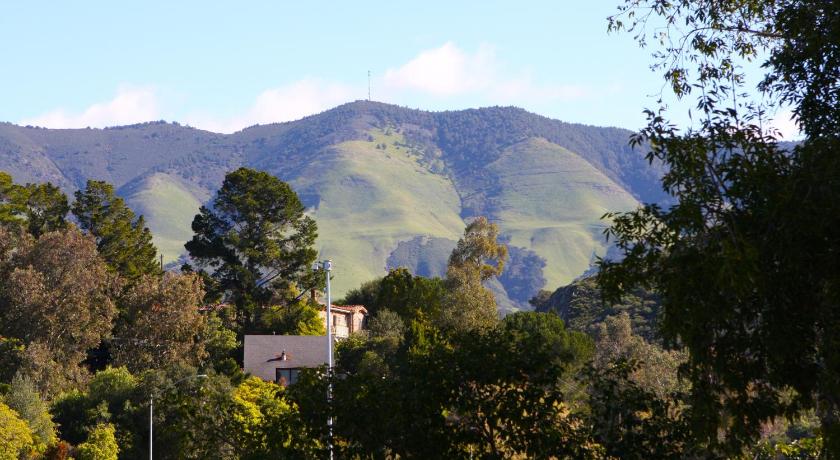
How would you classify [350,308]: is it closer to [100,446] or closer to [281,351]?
[281,351]

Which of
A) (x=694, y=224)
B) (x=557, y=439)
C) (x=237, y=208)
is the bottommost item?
(x=557, y=439)

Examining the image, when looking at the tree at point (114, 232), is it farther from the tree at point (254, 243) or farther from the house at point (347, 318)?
the house at point (347, 318)

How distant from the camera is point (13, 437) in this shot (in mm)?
57812

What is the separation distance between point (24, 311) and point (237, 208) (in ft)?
67.9

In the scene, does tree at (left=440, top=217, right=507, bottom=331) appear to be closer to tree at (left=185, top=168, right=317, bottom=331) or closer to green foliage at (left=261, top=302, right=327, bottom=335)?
green foliage at (left=261, top=302, right=327, bottom=335)

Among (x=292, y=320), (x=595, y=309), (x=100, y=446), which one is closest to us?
(x=100, y=446)

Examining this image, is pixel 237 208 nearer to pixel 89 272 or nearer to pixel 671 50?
pixel 89 272

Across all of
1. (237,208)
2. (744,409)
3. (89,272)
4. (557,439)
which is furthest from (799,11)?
(237,208)

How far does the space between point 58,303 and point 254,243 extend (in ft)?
61.1

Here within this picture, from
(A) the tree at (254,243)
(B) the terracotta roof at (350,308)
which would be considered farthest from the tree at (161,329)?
(B) the terracotta roof at (350,308)

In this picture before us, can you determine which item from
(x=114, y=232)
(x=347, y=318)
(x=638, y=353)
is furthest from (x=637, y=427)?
(x=347, y=318)

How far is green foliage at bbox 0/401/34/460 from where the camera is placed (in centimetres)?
5659

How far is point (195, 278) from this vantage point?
82312mm

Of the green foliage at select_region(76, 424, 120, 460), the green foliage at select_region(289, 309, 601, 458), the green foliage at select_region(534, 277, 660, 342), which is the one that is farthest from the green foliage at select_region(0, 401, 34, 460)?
the green foliage at select_region(534, 277, 660, 342)
